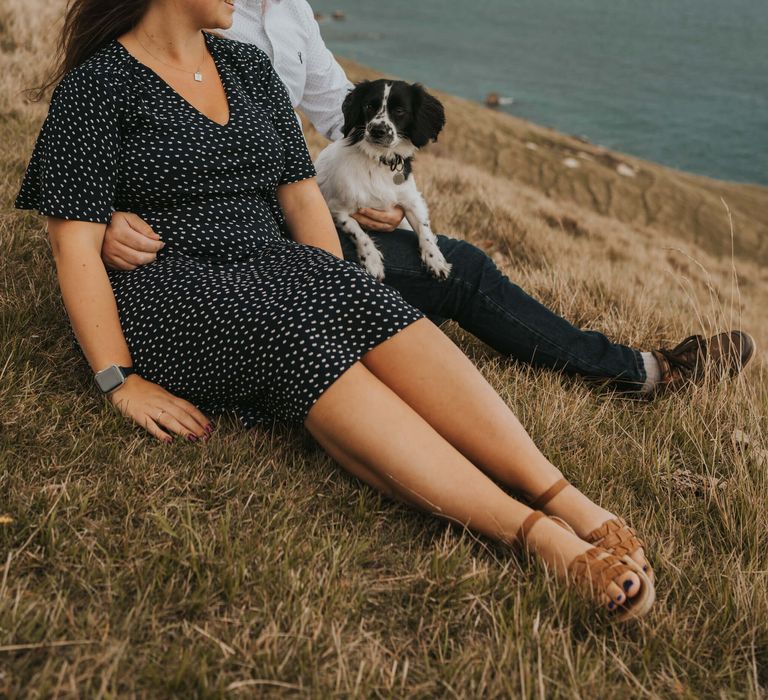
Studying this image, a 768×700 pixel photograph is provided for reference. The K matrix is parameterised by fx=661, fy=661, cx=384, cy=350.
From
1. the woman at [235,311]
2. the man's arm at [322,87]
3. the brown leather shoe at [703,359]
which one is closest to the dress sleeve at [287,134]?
the woman at [235,311]

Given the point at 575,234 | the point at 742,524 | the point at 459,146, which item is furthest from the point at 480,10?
the point at 742,524

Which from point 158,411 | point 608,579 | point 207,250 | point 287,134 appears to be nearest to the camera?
point 608,579

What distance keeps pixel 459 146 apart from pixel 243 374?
85.8ft

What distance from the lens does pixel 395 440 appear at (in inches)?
71.5

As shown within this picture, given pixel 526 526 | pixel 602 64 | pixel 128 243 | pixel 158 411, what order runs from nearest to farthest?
pixel 526 526
pixel 158 411
pixel 128 243
pixel 602 64

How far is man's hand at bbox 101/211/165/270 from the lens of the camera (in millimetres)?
2238

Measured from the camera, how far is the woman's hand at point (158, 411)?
2078 mm

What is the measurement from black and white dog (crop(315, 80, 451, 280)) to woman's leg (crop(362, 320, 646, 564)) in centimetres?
133

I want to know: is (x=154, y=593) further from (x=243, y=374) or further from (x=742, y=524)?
(x=742, y=524)

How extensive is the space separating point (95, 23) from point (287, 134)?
→ 2.54 ft

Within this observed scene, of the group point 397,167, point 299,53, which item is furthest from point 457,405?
point 299,53

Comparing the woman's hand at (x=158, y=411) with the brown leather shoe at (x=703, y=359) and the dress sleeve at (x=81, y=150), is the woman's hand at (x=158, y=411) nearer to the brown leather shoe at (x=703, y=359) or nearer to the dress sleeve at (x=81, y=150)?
the dress sleeve at (x=81, y=150)

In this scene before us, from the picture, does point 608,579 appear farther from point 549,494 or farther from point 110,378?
point 110,378

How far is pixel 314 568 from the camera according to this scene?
1676 mm
